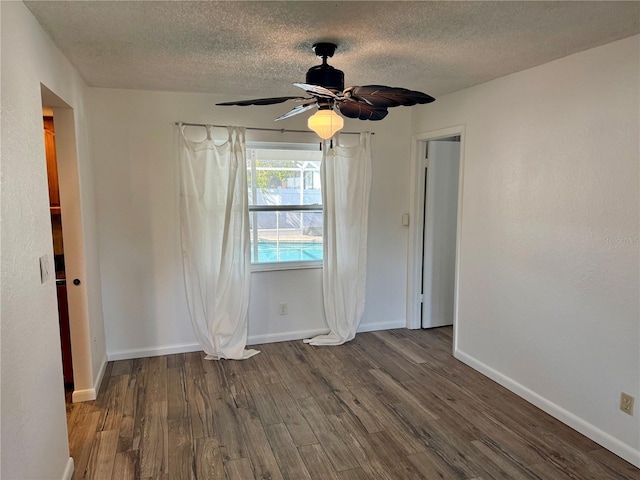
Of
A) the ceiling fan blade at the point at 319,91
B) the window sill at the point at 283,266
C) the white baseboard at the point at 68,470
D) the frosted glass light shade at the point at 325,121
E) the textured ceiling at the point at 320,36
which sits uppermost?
the textured ceiling at the point at 320,36

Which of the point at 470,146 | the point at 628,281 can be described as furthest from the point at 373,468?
the point at 470,146

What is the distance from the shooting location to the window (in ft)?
13.0

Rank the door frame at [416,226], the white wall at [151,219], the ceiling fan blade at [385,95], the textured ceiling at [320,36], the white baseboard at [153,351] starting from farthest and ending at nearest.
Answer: the door frame at [416,226] → the white baseboard at [153,351] → the white wall at [151,219] → the ceiling fan blade at [385,95] → the textured ceiling at [320,36]

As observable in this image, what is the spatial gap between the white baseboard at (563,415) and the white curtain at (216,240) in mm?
2002

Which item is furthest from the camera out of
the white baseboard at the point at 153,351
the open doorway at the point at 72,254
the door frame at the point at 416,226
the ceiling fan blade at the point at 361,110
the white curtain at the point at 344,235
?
the door frame at the point at 416,226

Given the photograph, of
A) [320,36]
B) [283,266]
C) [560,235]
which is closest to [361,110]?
[320,36]

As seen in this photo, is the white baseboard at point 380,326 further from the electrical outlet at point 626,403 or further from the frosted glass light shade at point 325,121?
the frosted glass light shade at point 325,121

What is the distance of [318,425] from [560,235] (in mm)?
1960

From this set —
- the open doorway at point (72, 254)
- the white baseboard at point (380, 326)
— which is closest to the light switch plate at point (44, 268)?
the open doorway at point (72, 254)

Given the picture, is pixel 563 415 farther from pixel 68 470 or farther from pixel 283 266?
pixel 68 470

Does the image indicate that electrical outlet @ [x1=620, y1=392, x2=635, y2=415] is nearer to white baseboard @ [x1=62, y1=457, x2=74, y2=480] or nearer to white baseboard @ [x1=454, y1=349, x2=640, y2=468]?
white baseboard @ [x1=454, y1=349, x2=640, y2=468]

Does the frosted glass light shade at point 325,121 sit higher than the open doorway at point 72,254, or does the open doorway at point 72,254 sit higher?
the frosted glass light shade at point 325,121

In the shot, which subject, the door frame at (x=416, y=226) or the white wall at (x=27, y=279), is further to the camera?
the door frame at (x=416, y=226)

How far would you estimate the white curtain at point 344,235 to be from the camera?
3.95m
